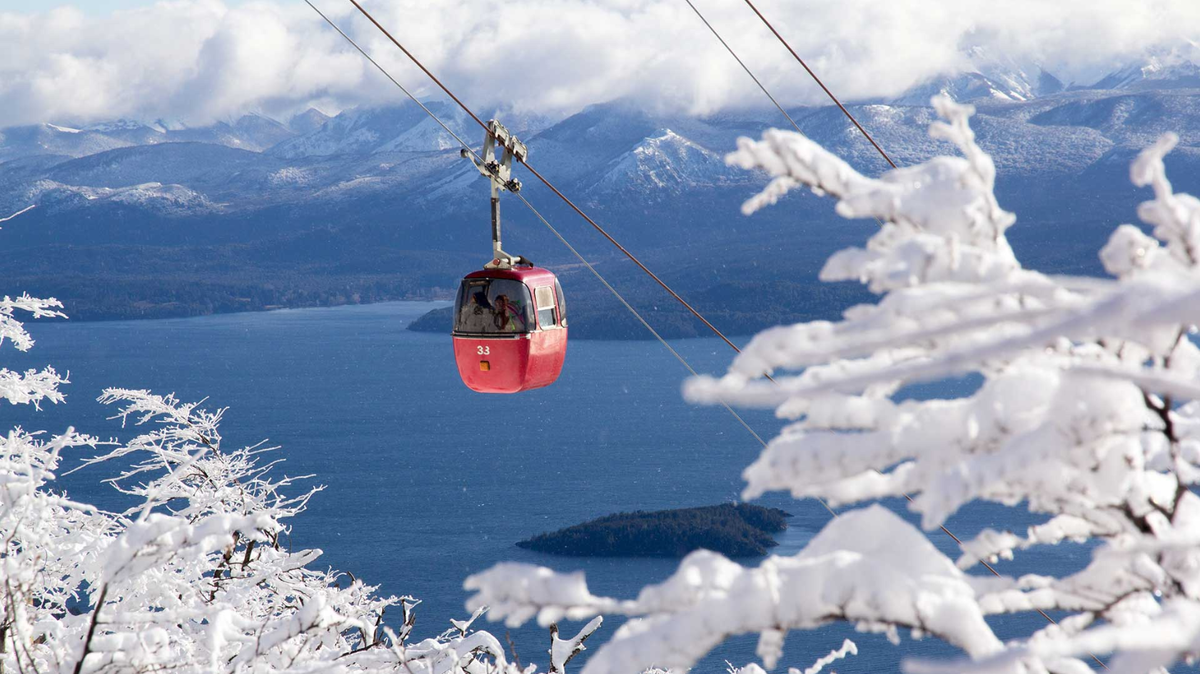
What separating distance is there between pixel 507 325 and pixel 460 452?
8742cm

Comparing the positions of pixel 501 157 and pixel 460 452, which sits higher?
pixel 501 157

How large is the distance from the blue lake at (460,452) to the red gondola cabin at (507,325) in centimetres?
2165

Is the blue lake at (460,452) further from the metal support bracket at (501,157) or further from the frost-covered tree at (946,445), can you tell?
the frost-covered tree at (946,445)

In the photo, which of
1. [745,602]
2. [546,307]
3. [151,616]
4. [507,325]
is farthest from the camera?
[546,307]

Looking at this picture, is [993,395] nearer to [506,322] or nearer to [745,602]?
[745,602]

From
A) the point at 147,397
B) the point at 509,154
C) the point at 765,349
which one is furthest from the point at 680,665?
the point at 147,397

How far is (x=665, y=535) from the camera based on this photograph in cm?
7025

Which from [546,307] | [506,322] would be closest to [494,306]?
[506,322]

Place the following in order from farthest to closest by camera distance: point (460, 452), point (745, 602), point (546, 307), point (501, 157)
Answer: point (460, 452), point (546, 307), point (501, 157), point (745, 602)

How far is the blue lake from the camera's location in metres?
62.3

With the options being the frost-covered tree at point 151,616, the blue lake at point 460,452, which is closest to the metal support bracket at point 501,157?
the frost-covered tree at point 151,616

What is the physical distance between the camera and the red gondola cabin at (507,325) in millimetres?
10820

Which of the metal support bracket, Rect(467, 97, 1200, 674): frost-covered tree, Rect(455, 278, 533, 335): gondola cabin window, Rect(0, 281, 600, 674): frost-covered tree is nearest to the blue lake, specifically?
Rect(455, 278, 533, 335): gondola cabin window

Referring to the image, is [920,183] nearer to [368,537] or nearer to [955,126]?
[955,126]
